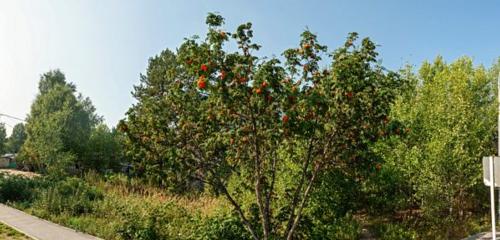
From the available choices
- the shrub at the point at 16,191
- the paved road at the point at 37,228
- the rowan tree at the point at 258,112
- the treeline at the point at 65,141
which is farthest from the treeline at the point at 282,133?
the treeline at the point at 65,141

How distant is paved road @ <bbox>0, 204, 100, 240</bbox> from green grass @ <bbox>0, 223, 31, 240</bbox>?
0.16 m

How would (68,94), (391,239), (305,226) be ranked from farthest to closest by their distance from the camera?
(68,94) < (391,239) < (305,226)

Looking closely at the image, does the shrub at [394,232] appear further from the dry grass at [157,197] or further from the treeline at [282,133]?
the dry grass at [157,197]

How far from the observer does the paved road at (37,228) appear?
33.2ft

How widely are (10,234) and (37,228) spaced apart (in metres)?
0.92

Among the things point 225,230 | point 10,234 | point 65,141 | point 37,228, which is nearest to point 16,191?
point 37,228

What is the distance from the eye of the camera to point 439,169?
1019 centimetres

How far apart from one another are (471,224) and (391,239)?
288cm

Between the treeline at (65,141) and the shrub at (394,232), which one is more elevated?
the treeline at (65,141)

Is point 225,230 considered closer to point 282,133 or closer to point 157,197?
point 282,133

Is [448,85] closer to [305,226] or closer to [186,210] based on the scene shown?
[305,226]

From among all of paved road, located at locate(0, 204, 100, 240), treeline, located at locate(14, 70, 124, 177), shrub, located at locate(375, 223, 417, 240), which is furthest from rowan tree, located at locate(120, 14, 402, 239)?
treeline, located at locate(14, 70, 124, 177)

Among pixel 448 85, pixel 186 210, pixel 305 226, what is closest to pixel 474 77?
pixel 448 85

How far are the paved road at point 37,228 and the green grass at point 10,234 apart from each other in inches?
6.2
